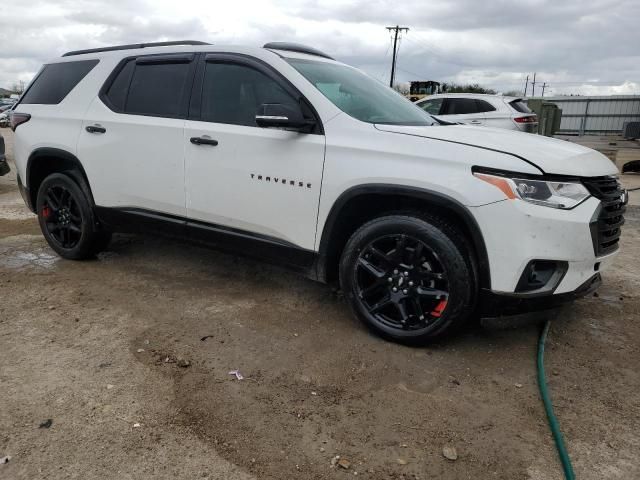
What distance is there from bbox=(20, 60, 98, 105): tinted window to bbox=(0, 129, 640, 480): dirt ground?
1710 millimetres

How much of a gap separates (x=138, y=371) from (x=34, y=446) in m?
0.69

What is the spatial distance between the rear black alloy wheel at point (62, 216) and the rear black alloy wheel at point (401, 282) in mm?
2829

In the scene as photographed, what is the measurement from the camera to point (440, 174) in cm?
290

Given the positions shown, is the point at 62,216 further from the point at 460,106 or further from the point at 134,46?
the point at 460,106

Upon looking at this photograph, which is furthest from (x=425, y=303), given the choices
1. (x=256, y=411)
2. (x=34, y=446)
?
(x=34, y=446)

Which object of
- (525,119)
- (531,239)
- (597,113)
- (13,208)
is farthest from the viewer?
(597,113)

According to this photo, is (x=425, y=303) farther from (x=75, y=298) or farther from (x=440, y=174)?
(x=75, y=298)

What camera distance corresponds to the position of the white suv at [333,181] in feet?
9.25

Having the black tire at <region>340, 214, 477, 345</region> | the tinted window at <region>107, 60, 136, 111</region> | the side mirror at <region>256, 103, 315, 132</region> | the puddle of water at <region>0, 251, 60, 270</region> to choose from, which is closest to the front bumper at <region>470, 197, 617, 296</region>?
the black tire at <region>340, 214, 477, 345</region>

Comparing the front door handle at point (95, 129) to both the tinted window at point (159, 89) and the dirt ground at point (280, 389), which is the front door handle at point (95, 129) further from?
the dirt ground at point (280, 389)

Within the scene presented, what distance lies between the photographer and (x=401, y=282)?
315 centimetres

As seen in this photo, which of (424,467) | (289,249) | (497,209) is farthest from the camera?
(289,249)

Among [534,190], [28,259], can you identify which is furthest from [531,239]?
[28,259]

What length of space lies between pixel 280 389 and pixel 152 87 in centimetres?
264
